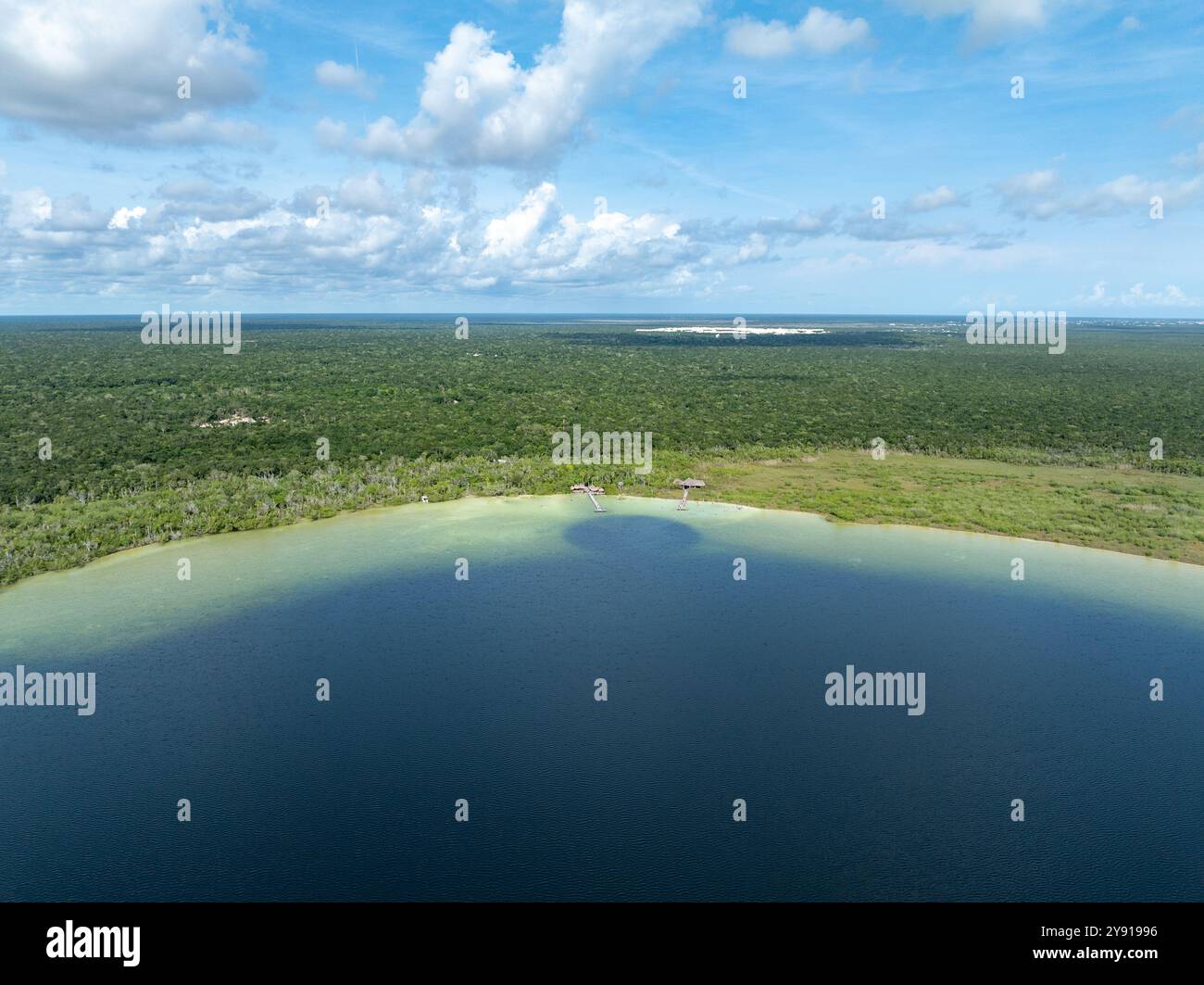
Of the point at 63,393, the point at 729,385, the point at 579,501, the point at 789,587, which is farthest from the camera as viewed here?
the point at 729,385

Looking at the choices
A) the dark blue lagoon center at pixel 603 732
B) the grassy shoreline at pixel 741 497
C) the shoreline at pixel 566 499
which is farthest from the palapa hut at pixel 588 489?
the dark blue lagoon center at pixel 603 732

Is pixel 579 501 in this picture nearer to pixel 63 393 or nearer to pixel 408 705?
pixel 408 705

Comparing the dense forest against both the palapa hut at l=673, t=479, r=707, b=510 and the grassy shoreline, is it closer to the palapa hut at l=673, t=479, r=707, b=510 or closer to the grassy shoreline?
the grassy shoreline

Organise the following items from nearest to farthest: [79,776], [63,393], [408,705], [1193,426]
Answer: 1. [79,776]
2. [408,705]
3. [1193,426]
4. [63,393]

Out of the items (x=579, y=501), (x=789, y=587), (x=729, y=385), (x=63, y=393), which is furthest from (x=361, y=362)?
(x=789, y=587)

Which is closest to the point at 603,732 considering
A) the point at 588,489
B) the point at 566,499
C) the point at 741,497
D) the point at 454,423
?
the point at 566,499

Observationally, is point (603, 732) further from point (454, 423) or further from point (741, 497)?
point (454, 423)
